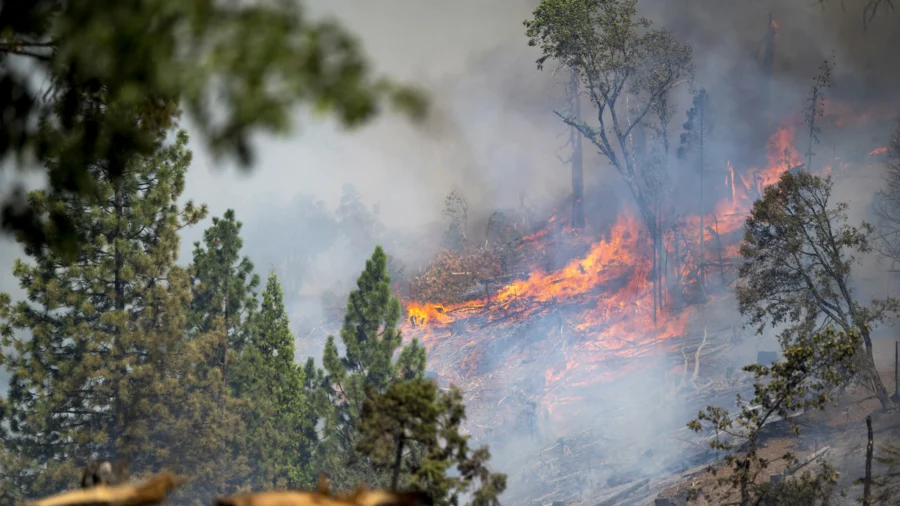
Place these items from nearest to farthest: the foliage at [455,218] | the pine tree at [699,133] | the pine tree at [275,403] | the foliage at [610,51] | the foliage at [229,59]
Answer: the foliage at [229,59] → the pine tree at [275,403] → the foliage at [610,51] → the pine tree at [699,133] → the foliage at [455,218]

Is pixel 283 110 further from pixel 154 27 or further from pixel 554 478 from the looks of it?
pixel 554 478

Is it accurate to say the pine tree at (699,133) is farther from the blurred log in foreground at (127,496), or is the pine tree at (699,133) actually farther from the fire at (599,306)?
the blurred log in foreground at (127,496)

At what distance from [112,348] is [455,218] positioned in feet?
A: 123

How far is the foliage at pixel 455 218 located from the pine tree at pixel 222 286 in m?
29.5

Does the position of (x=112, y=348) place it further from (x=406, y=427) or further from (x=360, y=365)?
(x=406, y=427)

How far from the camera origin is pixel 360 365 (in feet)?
98.5

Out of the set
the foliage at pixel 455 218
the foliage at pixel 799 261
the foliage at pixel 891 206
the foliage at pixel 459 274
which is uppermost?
the foliage at pixel 455 218

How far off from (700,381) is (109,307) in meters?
27.4

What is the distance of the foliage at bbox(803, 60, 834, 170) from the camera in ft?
160

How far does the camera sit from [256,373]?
101ft

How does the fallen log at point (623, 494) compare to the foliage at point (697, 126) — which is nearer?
the fallen log at point (623, 494)

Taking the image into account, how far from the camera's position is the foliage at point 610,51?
4372 cm

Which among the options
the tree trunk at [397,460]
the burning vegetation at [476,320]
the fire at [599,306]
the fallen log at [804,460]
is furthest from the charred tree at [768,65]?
the tree trunk at [397,460]

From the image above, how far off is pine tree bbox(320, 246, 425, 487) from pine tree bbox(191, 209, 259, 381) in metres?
4.02
